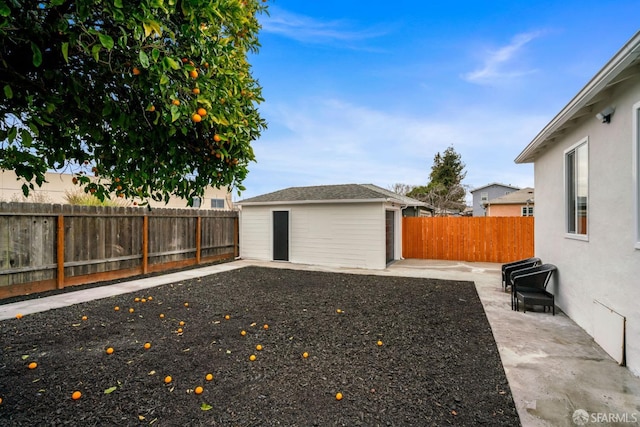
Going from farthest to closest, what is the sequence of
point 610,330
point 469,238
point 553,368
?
Answer: 1. point 469,238
2. point 610,330
3. point 553,368

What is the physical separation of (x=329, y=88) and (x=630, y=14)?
8.51 metres

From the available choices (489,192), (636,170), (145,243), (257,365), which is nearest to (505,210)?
(489,192)

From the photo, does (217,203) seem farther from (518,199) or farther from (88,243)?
(518,199)

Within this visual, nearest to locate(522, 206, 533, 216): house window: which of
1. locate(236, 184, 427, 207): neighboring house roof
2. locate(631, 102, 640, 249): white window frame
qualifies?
locate(236, 184, 427, 207): neighboring house roof

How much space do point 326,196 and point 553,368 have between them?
27.7 ft

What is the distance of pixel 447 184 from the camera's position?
29.4 meters

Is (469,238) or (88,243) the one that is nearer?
(88,243)

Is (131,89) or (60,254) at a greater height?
(131,89)

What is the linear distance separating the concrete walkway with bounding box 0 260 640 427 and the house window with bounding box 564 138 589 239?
1.52m

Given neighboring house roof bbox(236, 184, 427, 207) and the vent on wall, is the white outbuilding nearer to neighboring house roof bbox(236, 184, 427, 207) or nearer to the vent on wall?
neighboring house roof bbox(236, 184, 427, 207)

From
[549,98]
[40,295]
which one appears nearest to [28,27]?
[40,295]

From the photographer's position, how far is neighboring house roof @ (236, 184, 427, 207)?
10.2 m

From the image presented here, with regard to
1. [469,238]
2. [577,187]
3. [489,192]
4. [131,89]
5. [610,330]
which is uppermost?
[489,192]

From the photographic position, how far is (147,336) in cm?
409
